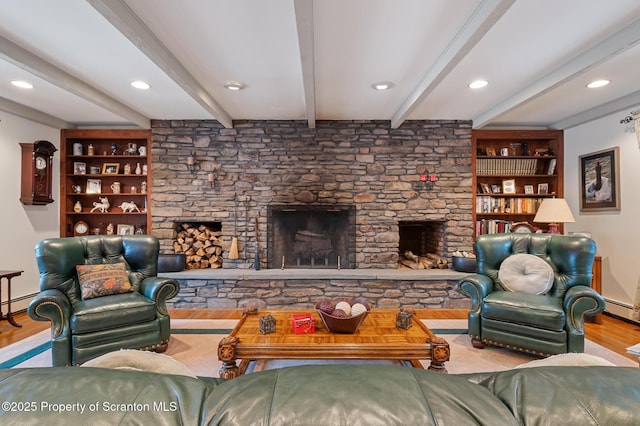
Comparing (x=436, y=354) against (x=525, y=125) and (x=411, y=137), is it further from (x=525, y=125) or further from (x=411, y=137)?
(x=525, y=125)

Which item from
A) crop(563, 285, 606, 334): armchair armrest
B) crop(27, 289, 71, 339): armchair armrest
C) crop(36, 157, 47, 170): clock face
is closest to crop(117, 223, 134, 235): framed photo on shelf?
crop(36, 157, 47, 170): clock face

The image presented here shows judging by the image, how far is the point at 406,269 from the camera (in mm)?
4246

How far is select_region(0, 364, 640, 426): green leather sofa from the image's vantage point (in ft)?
1.70

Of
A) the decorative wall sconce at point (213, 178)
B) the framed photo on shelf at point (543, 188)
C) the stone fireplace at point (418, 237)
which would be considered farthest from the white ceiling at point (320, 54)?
the stone fireplace at point (418, 237)

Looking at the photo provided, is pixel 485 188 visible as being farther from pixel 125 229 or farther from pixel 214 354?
pixel 125 229

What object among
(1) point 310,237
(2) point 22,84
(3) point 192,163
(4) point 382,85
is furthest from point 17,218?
(4) point 382,85

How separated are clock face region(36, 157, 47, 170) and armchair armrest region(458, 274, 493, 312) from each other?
497 cm

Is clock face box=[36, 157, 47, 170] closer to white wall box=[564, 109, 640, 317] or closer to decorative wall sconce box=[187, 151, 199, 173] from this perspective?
decorative wall sconce box=[187, 151, 199, 173]

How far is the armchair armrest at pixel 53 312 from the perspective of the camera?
2211 millimetres

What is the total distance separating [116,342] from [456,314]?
3468 mm

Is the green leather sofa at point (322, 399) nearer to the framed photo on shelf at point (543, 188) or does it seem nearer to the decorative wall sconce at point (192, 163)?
the decorative wall sconce at point (192, 163)

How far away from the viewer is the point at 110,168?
445 cm

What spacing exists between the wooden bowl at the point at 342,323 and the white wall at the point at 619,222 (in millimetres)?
3433

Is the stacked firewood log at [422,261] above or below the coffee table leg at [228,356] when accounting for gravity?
above
